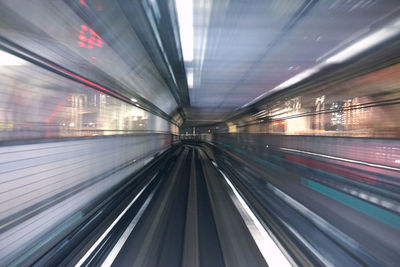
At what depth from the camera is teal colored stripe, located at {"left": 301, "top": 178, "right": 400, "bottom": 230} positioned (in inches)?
150

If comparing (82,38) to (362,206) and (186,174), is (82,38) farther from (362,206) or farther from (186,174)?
(362,206)

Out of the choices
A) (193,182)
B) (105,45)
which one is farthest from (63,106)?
(193,182)

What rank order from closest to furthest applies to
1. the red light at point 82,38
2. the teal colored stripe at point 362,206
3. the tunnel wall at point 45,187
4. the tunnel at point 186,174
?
the tunnel wall at point 45,187 < the tunnel at point 186,174 < the teal colored stripe at point 362,206 < the red light at point 82,38

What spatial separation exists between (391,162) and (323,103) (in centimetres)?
338

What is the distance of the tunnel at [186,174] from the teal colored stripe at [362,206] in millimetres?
39

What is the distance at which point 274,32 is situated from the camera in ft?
16.1

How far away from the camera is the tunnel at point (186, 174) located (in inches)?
108

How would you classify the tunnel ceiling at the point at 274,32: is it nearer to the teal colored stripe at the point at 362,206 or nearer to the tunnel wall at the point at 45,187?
the tunnel wall at the point at 45,187

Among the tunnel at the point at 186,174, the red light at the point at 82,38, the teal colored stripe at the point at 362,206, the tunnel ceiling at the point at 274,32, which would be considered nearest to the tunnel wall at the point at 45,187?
the tunnel at the point at 186,174

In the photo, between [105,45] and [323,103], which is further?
[323,103]

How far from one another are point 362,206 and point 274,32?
14.1 feet

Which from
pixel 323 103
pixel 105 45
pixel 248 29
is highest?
pixel 248 29

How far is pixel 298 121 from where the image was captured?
31.6 ft

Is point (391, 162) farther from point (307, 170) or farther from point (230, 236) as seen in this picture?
point (230, 236)
